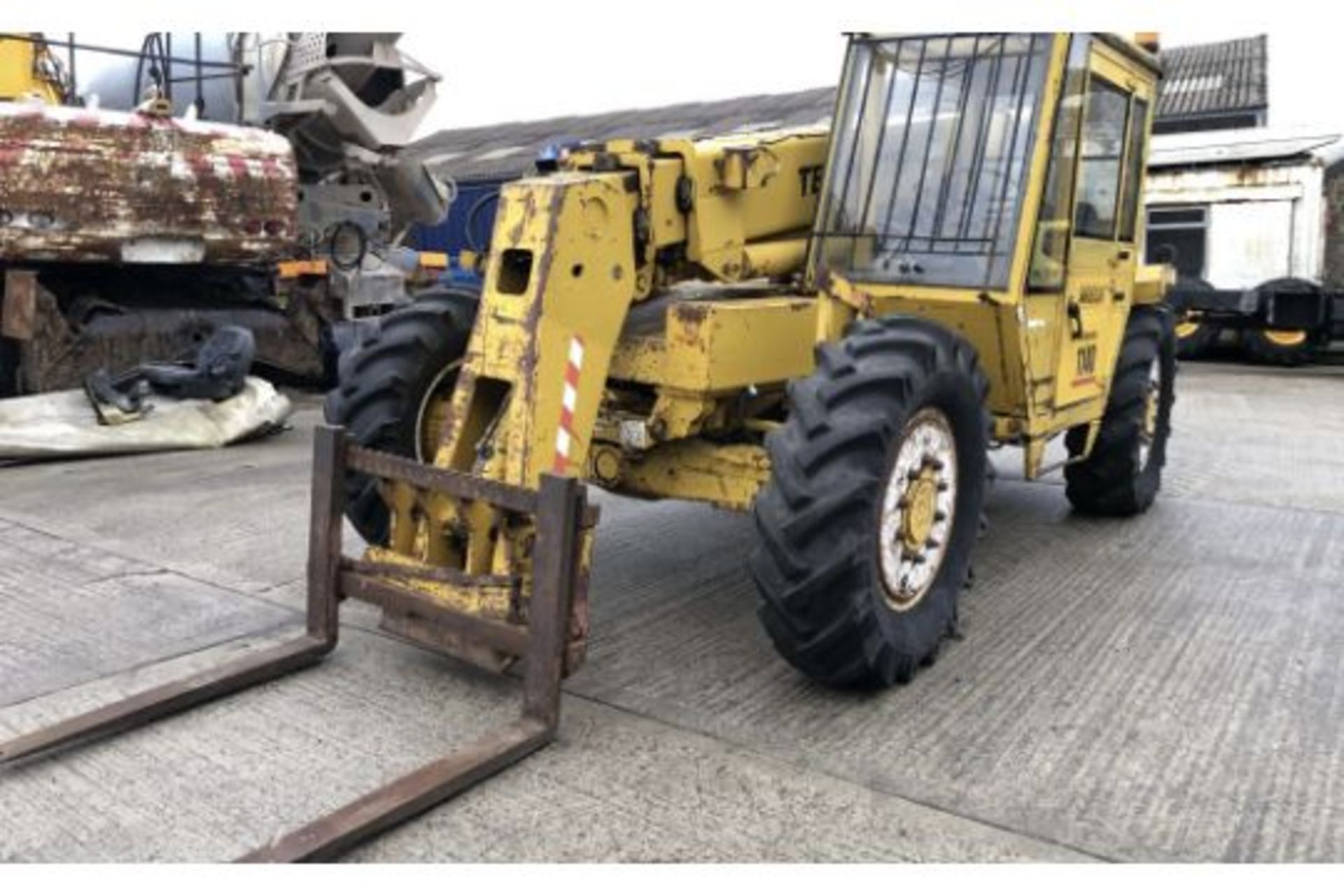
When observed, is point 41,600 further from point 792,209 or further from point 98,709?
point 792,209

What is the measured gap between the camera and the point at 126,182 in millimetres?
7906

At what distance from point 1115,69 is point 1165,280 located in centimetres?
194

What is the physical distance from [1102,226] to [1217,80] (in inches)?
714

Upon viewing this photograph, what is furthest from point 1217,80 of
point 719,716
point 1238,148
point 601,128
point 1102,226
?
point 719,716

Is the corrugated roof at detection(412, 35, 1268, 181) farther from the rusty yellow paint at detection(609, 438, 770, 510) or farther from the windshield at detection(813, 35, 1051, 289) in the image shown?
the rusty yellow paint at detection(609, 438, 770, 510)

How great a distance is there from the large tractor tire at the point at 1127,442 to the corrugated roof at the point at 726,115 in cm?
925

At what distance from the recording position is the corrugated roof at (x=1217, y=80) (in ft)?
63.2

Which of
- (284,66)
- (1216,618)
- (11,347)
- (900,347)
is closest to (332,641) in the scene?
(900,347)

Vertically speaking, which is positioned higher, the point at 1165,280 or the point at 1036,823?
the point at 1165,280

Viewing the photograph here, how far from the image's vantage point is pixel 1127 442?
5875mm

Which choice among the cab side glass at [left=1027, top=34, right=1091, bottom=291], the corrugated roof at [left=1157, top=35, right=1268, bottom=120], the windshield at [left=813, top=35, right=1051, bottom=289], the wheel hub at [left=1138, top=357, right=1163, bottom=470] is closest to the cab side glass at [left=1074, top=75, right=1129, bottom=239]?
the cab side glass at [left=1027, top=34, right=1091, bottom=291]

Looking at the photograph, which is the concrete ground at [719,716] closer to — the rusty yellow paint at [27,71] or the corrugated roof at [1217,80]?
the rusty yellow paint at [27,71]

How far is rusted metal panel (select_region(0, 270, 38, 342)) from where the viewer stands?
7.73 meters

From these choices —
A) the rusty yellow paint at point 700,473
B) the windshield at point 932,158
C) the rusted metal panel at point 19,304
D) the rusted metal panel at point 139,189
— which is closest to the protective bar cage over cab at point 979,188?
the windshield at point 932,158
